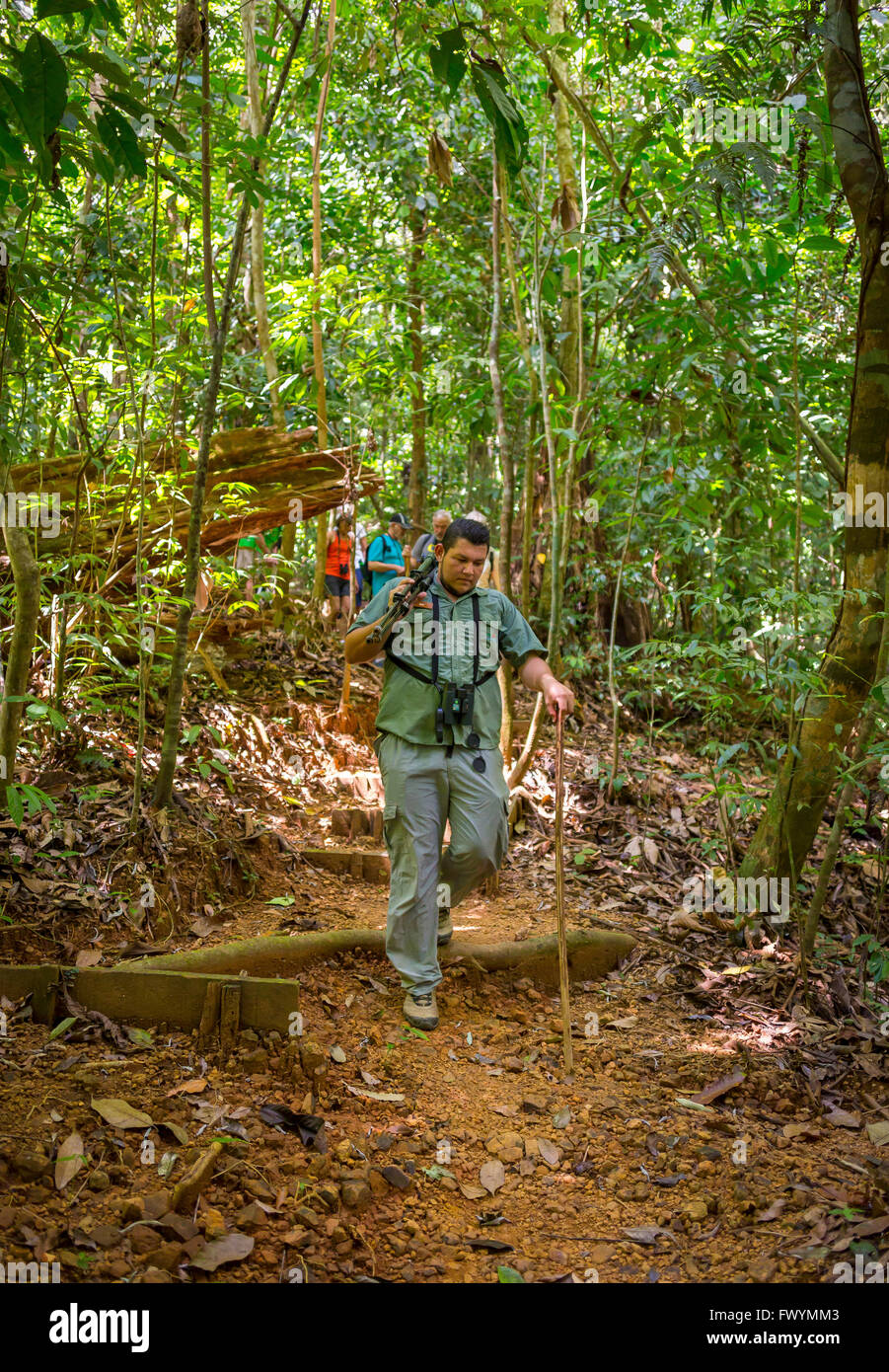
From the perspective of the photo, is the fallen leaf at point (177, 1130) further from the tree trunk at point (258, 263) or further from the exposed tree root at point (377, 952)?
the tree trunk at point (258, 263)

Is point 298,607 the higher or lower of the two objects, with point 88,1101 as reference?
higher

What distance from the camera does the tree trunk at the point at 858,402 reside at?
4305 mm

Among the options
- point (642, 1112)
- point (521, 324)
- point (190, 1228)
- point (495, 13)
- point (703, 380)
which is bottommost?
point (642, 1112)

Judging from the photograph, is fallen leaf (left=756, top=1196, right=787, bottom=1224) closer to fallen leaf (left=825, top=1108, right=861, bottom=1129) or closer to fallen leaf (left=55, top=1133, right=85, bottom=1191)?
fallen leaf (left=825, top=1108, right=861, bottom=1129)

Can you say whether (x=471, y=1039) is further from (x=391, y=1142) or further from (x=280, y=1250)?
(x=280, y=1250)

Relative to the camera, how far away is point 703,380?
19.2ft

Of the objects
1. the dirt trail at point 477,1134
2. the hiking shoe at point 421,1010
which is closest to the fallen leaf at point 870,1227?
the dirt trail at point 477,1134

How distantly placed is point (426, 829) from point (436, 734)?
40cm

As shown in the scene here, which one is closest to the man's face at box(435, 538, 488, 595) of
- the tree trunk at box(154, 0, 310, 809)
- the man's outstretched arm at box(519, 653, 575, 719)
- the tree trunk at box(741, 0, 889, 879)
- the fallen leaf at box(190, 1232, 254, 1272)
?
the man's outstretched arm at box(519, 653, 575, 719)

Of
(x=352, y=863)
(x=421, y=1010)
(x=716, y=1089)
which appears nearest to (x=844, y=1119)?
(x=716, y=1089)
